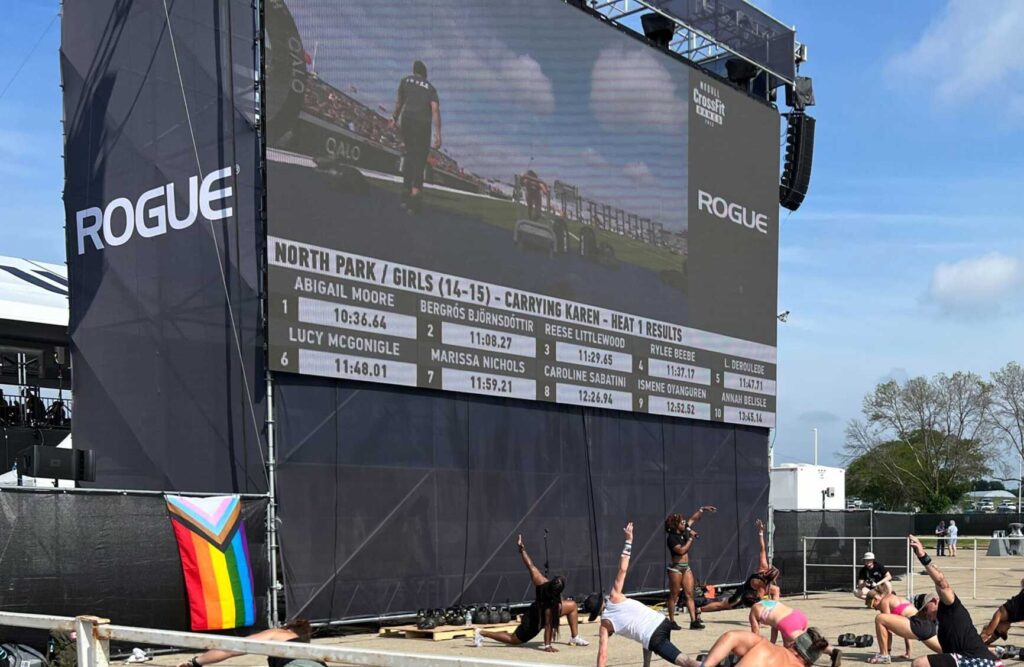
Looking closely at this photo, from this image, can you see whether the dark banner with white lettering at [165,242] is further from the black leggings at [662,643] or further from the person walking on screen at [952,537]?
the person walking on screen at [952,537]

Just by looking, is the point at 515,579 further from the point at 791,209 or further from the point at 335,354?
the point at 791,209

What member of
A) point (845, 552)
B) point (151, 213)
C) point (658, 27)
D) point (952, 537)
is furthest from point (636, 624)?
point (952, 537)

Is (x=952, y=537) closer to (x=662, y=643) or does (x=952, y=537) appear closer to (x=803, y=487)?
(x=803, y=487)

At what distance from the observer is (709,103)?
24.6m

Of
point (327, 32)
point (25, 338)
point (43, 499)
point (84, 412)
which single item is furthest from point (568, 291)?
point (25, 338)

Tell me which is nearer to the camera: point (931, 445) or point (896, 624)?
point (896, 624)

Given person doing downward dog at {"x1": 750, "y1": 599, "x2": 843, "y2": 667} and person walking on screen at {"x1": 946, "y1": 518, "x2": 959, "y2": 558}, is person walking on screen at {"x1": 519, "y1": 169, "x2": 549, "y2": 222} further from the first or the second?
person walking on screen at {"x1": 946, "y1": 518, "x2": 959, "y2": 558}

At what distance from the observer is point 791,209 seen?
2838 cm

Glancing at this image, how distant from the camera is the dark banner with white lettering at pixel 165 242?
1645 cm

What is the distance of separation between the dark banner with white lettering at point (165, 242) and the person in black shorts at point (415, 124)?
2389 mm

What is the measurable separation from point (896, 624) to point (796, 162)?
1626cm

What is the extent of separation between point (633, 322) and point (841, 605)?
714cm

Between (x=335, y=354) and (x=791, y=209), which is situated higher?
(x=791, y=209)

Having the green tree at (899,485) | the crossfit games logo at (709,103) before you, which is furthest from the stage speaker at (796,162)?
the green tree at (899,485)
